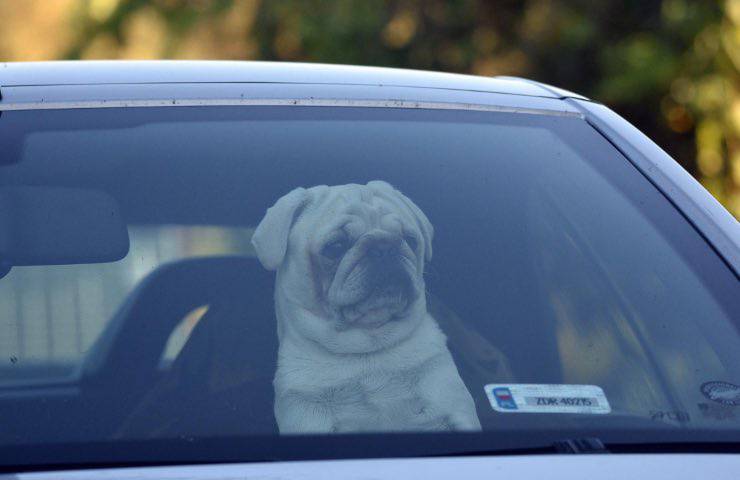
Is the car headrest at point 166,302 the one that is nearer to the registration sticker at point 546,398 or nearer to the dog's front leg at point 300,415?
the dog's front leg at point 300,415

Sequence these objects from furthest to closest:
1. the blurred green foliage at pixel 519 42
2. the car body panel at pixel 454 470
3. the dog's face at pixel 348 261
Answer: the blurred green foliage at pixel 519 42
the dog's face at pixel 348 261
the car body panel at pixel 454 470

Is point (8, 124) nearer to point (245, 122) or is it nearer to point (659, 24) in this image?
point (245, 122)

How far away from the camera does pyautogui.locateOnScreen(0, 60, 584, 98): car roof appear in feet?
6.60

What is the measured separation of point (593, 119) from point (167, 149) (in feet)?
2.72

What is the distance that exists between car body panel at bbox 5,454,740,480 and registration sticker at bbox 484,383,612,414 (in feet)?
0.53

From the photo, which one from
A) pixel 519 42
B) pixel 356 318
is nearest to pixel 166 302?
pixel 356 318

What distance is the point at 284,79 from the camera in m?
2.11

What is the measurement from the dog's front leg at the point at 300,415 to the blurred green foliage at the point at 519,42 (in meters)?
6.73

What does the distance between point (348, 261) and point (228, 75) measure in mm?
497

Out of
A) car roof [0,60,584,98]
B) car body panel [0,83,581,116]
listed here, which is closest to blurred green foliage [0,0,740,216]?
car roof [0,60,584,98]

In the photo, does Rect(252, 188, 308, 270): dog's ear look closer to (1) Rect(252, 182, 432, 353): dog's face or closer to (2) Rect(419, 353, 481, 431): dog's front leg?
(1) Rect(252, 182, 432, 353): dog's face

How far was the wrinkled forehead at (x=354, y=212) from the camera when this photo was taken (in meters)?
1.88

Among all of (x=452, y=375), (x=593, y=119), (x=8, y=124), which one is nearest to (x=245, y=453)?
(x=452, y=375)

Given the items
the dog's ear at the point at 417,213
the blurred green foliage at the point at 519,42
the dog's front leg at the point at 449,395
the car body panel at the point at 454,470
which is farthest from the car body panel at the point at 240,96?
the blurred green foliage at the point at 519,42
